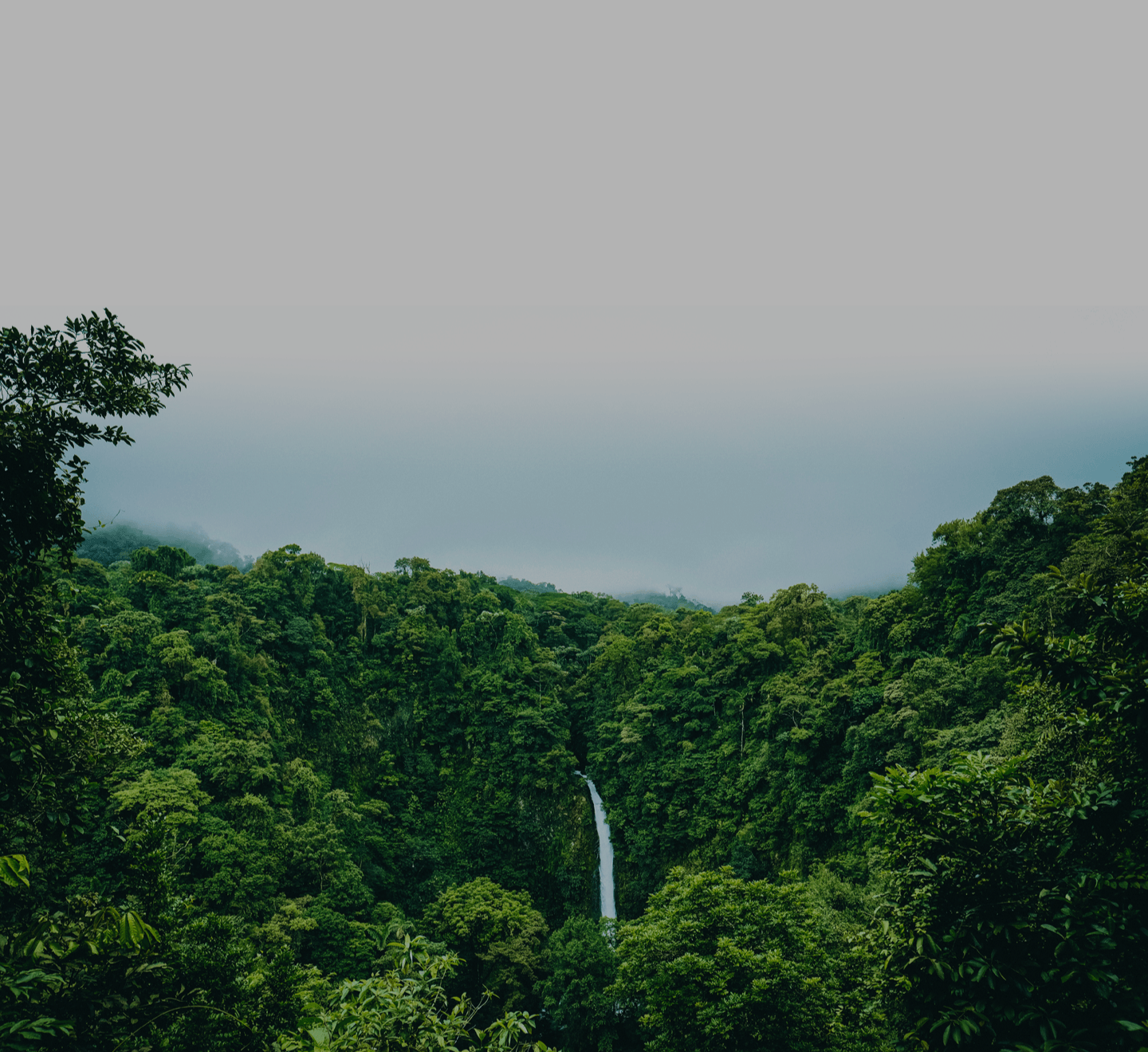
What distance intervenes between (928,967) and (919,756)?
43.2 feet

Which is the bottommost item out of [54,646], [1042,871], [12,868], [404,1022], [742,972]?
[742,972]

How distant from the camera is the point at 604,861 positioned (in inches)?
968

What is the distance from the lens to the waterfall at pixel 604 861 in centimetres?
2370

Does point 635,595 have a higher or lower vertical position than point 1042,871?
higher

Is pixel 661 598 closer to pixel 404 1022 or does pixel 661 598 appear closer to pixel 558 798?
pixel 558 798

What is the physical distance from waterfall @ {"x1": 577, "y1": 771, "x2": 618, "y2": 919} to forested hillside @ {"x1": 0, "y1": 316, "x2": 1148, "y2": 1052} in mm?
356

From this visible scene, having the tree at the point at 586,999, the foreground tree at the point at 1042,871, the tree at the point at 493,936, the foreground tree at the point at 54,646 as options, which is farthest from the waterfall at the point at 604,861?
the foreground tree at the point at 54,646

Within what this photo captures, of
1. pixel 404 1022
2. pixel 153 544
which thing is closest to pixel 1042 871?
pixel 404 1022

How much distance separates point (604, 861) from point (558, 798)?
2.90m

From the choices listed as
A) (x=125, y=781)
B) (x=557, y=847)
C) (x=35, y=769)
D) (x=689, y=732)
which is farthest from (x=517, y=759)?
(x=35, y=769)

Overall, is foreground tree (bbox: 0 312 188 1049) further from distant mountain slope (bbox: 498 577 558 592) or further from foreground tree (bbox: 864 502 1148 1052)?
distant mountain slope (bbox: 498 577 558 592)

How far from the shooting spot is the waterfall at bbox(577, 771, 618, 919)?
933 inches

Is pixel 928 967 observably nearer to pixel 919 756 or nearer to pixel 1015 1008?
pixel 1015 1008

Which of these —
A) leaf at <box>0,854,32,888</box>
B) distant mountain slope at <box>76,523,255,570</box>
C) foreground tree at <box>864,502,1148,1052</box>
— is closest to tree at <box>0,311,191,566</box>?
leaf at <box>0,854,32,888</box>
